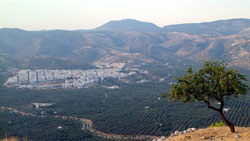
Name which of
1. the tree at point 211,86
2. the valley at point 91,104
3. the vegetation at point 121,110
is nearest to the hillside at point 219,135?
the tree at point 211,86

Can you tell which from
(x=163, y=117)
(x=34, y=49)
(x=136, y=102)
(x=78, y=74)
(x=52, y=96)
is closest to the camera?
(x=163, y=117)

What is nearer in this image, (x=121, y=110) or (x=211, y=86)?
(x=211, y=86)

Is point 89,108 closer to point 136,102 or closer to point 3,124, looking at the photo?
point 136,102

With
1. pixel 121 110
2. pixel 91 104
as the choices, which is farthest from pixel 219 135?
pixel 91 104

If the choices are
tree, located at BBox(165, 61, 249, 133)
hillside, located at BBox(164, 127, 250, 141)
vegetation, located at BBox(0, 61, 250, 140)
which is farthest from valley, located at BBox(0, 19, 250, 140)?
tree, located at BBox(165, 61, 249, 133)

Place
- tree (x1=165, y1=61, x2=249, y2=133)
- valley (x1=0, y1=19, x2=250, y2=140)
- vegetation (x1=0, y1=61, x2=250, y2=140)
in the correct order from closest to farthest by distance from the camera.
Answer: tree (x1=165, y1=61, x2=249, y2=133)
valley (x1=0, y1=19, x2=250, y2=140)
vegetation (x1=0, y1=61, x2=250, y2=140)

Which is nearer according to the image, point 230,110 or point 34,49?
point 230,110

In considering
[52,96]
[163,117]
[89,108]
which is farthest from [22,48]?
[163,117]

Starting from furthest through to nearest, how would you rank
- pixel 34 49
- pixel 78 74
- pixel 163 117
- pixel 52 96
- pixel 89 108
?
pixel 34 49 < pixel 78 74 < pixel 52 96 < pixel 89 108 < pixel 163 117

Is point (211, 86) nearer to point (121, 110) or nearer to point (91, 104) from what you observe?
point (121, 110)

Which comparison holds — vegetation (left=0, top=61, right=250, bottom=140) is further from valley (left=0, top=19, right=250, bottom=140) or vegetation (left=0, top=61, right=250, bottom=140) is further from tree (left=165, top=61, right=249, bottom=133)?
tree (left=165, top=61, right=249, bottom=133)
